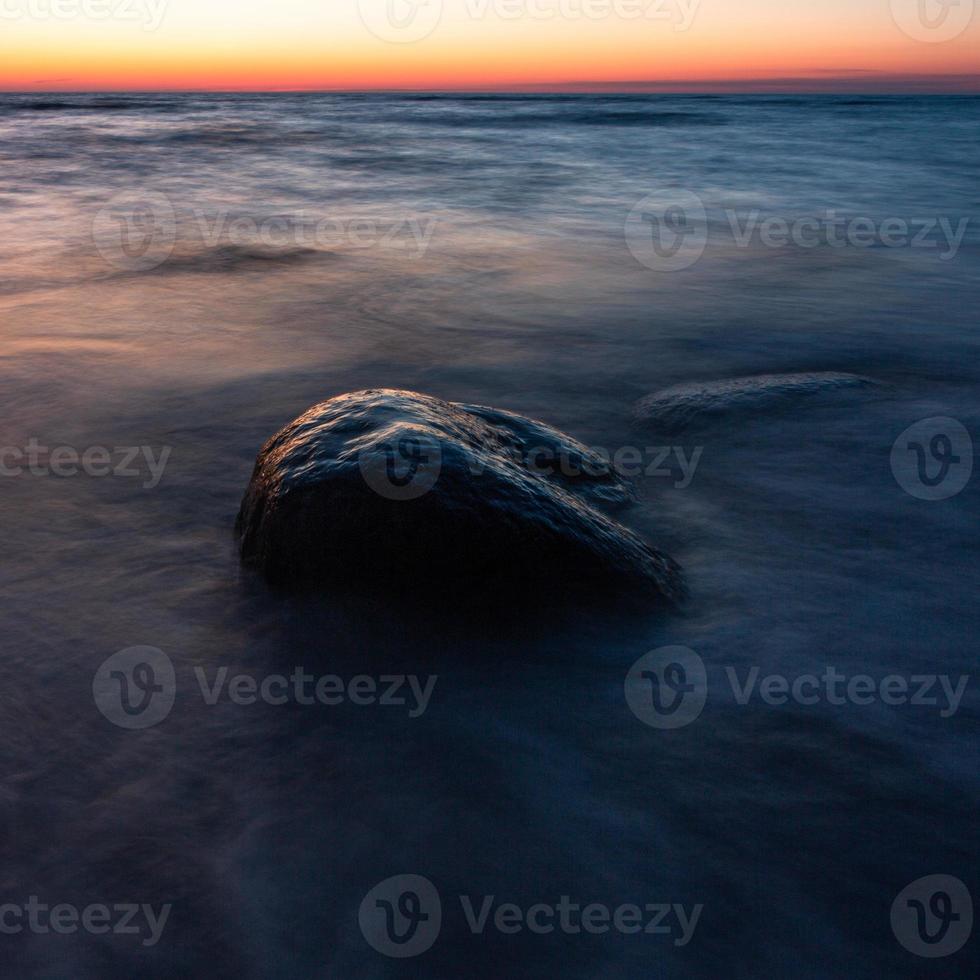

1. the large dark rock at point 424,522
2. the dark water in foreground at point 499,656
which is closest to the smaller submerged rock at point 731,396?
the dark water in foreground at point 499,656

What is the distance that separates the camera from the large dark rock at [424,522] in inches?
119

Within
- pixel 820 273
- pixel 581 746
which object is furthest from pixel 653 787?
pixel 820 273

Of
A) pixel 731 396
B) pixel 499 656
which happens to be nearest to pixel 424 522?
pixel 499 656

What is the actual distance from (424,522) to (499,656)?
20.7 inches

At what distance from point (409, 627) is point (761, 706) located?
3.90 feet

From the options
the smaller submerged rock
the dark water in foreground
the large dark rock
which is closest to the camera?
the dark water in foreground

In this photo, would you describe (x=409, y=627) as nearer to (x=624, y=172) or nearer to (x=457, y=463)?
(x=457, y=463)

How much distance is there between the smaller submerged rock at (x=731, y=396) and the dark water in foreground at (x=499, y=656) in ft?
0.29

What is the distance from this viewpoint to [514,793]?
8.02 ft

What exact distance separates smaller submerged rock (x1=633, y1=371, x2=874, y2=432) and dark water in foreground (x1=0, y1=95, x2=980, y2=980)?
0.09m

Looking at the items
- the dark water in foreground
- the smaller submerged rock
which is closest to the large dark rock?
the dark water in foreground

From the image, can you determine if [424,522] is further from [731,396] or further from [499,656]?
[731,396]

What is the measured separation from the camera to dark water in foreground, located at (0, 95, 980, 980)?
6.94 feet

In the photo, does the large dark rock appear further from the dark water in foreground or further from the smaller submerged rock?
the smaller submerged rock
